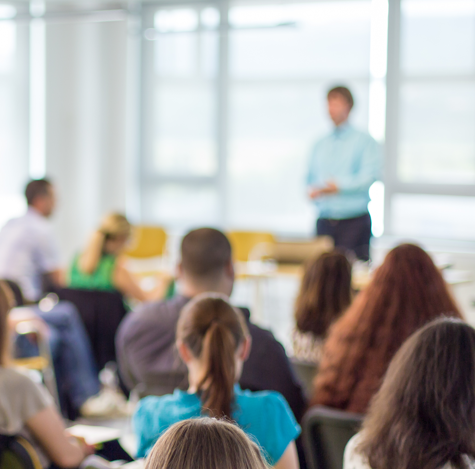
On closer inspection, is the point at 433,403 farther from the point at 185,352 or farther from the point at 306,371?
the point at 306,371

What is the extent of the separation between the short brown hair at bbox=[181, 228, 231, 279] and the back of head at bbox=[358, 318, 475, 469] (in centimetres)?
138

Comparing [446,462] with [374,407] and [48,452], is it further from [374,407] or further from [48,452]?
[48,452]

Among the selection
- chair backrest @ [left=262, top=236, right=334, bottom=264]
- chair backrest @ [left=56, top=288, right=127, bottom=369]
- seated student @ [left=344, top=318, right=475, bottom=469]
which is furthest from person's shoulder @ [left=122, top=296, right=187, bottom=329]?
chair backrest @ [left=262, top=236, right=334, bottom=264]

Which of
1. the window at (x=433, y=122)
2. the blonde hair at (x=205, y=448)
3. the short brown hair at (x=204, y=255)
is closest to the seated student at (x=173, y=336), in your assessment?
the short brown hair at (x=204, y=255)

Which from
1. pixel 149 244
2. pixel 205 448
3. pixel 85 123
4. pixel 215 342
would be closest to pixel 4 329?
pixel 215 342

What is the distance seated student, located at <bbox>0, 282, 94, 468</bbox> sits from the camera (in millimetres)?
1898

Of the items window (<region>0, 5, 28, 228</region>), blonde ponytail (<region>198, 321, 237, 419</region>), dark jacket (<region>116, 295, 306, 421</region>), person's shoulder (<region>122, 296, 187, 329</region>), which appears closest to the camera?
blonde ponytail (<region>198, 321, 237, 419</region>)

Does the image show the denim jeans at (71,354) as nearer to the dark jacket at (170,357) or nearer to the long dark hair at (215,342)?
the dark jacket at (170,357)

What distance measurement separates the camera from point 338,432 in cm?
177

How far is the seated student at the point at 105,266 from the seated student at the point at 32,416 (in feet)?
6.44

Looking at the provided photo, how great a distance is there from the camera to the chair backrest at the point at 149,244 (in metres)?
7.02

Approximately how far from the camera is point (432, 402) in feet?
4.21

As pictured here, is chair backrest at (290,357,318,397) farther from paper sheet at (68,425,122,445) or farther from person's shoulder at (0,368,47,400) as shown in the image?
person's shoulder at (0,368,47,400)

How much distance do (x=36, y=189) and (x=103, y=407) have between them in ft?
4.94
